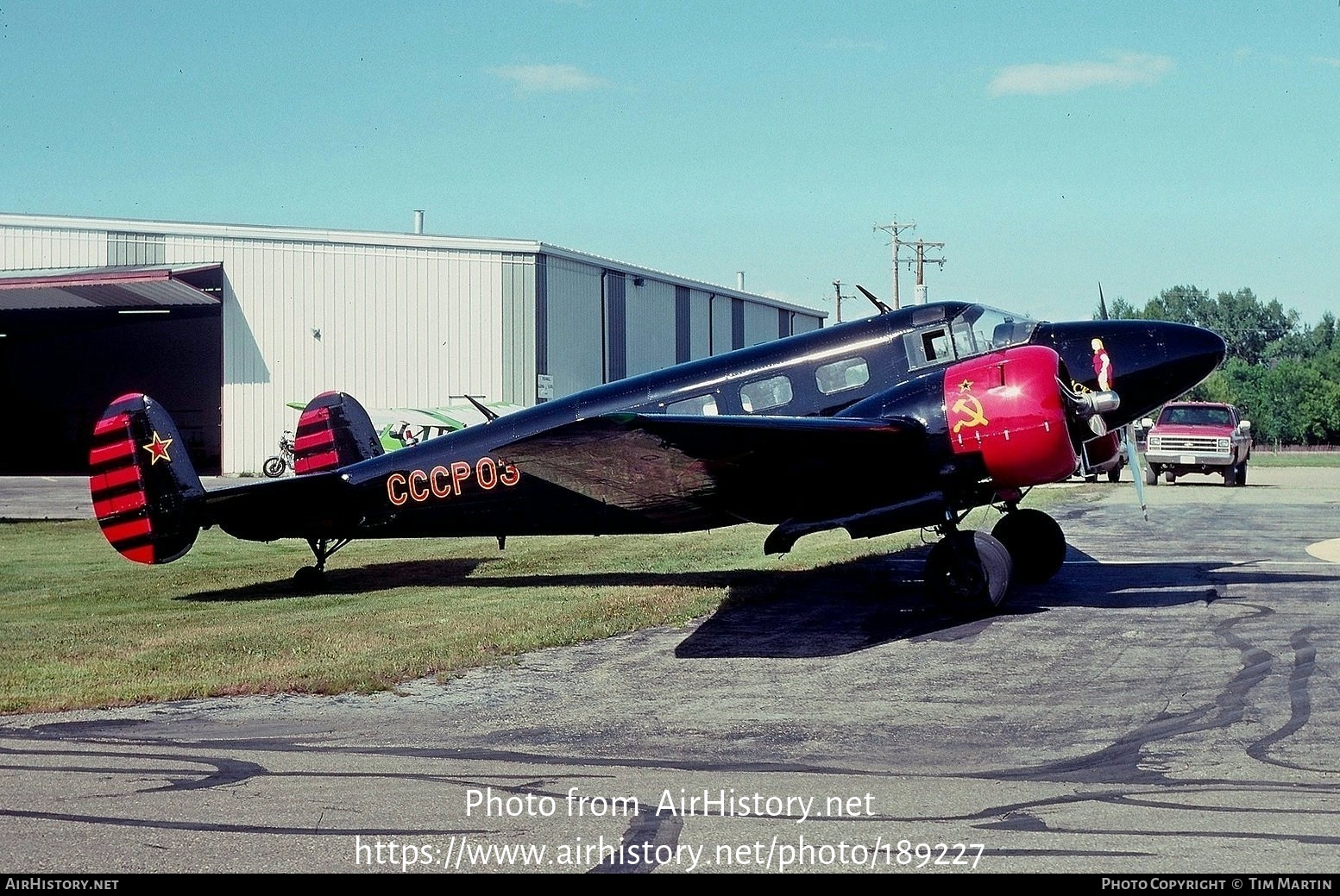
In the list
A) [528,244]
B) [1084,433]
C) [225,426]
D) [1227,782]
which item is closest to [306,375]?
[225,426]

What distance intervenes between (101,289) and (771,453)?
130 feet

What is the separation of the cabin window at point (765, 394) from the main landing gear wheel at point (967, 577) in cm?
247

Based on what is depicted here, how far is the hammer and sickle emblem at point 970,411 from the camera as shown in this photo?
11867 millimetres

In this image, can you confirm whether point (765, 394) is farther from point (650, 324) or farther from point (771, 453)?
point (650, 324)

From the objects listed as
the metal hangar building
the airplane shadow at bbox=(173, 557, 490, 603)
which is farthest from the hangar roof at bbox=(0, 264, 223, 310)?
the airplane shadow at bbox=(173, 557, 490, 603)

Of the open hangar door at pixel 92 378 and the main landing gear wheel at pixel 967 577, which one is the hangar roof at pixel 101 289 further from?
the main landing gear wheel at pixel 967 577

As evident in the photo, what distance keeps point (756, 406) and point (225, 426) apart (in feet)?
126

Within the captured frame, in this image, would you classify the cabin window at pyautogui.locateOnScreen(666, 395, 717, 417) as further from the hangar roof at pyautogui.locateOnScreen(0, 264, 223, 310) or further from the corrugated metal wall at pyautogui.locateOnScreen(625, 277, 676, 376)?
the corrugated metal wall at pyautogui.locateOnScreen(625, 277, 676, 376)

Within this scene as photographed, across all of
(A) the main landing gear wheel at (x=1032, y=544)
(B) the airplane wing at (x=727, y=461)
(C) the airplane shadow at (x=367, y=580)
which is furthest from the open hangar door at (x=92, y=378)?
(A) the main landing gear wheel at (x=1032, y=544)

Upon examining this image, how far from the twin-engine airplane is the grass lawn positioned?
924 millimetres

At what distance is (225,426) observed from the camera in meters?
47.7

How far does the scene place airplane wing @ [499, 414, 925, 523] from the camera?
34.3 feet

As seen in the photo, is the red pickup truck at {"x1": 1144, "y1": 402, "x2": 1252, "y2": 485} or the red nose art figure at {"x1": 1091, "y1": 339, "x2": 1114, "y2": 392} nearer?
the red nose art figure at {"x1": 1091, "y1": 339, "x2": 1114, "y2": 392}
